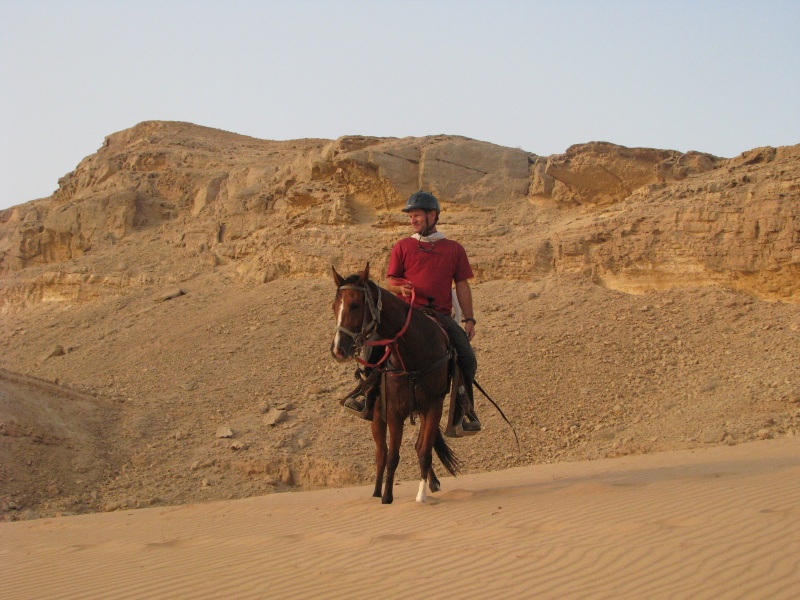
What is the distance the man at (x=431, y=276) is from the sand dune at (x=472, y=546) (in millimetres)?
997

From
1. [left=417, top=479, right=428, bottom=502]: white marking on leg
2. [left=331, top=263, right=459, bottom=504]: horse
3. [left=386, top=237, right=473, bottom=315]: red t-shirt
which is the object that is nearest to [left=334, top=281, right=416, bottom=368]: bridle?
[left=331, top=263, right=459, bottom=504]: horse

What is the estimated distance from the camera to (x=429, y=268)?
7.92 metres

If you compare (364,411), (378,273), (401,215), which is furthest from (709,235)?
(364,411)

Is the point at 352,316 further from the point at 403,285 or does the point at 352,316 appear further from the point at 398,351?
the point at 403,285

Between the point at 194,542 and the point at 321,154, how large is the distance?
17.9 m

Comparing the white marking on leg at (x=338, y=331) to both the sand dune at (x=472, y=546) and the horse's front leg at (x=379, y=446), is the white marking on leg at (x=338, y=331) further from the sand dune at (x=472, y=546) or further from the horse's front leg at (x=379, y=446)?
the horse's front leg at (x=379, y=446)

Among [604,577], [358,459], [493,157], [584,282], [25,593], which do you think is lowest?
A: [358,459]

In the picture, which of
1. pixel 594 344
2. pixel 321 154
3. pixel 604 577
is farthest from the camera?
pixel 321 154

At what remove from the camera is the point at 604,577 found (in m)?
4.38

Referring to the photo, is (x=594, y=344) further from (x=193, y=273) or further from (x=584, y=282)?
(x=193, y=273)

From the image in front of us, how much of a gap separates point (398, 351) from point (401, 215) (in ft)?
46.4

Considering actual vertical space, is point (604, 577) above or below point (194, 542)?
above

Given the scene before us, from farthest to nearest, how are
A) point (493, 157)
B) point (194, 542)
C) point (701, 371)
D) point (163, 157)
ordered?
point (163, 157) < point (493, 157) < point (701, 371) < point (194, 542)

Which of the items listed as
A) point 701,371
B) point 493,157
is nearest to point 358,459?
point 701,371
